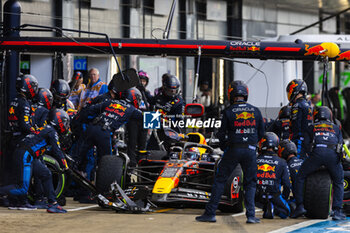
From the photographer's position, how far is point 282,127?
14.8 metres

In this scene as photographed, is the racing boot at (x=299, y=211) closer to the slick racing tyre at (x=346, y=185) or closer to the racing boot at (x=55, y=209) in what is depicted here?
the slick racing tyre at (x=346, y=185)

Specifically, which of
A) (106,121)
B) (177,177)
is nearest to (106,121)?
(106,121)

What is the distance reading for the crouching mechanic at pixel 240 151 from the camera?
11.1m

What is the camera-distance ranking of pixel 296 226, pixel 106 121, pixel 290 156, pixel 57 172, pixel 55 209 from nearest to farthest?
1. pixel 296 226
2. pixel 55 209
3. pixel 290 156
4. pixel 57 172
5. pixel 106 121

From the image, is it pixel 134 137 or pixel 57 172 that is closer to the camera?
pixel 57 172

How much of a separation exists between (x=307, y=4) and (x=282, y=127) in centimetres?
1628

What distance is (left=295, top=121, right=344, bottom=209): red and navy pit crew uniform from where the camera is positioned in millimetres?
11625

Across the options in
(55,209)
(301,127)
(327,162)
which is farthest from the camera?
(301,127)

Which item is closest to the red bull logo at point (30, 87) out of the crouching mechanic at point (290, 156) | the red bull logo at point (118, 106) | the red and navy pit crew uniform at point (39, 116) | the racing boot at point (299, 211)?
the red and navy pit crew uniform at point (39, 116)

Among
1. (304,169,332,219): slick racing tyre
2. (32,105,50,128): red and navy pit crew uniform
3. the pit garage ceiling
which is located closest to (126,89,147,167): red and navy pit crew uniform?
(32,105,50,128): red and navy pit crew uniform

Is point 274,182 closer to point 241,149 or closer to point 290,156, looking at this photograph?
point 241,149

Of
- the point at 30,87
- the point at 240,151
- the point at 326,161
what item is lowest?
the point at 326,161

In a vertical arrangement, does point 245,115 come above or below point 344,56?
below

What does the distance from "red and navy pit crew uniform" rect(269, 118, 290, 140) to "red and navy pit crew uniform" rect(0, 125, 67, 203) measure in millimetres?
4414
